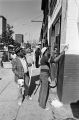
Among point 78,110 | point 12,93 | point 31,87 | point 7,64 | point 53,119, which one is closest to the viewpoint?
point 53,119

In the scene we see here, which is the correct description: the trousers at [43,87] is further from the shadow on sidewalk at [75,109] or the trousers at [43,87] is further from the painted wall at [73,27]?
the painted wall at [73,27]

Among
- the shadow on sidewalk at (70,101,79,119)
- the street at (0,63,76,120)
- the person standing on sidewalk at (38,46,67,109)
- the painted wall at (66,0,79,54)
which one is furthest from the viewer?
the painted wall at (66,0,79,54)

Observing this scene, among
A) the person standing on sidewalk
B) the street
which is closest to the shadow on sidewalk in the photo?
the street

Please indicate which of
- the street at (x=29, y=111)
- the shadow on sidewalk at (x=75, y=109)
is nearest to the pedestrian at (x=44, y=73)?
the street at (x=29, y=111)

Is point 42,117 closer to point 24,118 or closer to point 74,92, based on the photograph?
point 24,118

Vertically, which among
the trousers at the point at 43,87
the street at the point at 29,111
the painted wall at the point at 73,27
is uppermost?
the painted wall at the point at 73,27

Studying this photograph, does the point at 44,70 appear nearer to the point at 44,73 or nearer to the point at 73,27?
the point at 44,73

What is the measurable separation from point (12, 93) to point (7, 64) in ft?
25.6

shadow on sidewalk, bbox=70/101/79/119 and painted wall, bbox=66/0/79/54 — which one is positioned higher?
painted wall, bbox=66/0/79/54

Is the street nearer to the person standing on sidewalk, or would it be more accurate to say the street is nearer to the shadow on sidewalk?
the shadow on sidewalk

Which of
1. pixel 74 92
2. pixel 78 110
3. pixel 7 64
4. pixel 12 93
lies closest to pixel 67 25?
pixel 74 92

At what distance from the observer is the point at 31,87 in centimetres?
757

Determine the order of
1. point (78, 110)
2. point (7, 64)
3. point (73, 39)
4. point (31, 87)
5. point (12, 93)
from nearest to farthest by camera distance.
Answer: point (78, 110), point (73, 39), point (12, 93), point (31, 87), point (7, 64)

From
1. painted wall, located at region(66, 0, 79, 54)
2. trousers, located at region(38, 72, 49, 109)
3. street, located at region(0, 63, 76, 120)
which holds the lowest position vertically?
street, located at region(0, 63, 76, 120)
